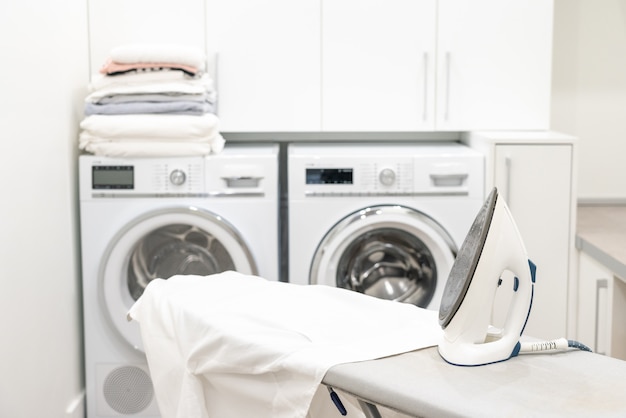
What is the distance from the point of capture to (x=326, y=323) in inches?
75.4

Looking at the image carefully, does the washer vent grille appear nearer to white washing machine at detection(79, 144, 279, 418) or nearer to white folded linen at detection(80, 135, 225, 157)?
white washing machine at detection(79, 144, 279, 418)

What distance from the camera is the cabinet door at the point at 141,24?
3449 millimetres

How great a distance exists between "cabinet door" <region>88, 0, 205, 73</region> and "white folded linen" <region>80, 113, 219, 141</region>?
358 mm

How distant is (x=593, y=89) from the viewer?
152 inches

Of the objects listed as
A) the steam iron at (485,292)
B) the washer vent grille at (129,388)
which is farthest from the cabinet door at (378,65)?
the steam iron at (485,292)

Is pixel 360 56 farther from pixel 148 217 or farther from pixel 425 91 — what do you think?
pixel 148 217

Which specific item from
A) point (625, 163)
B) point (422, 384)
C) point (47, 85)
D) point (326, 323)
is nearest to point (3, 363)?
point (47, 85)

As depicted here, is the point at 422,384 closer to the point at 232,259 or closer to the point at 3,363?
the point at 3,363

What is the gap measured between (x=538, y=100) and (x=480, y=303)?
6.56ft

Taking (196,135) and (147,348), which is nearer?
(147,348)

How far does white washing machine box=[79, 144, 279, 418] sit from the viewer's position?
324 centimetres

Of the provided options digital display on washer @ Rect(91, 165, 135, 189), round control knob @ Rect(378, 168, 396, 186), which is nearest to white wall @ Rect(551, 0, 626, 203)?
round control knob @ Rect(378, 168, 396, 186)

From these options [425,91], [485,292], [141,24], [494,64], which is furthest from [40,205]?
[494,64]

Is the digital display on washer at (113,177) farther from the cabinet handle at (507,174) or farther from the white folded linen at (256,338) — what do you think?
the cabinet handle at (507,174)
